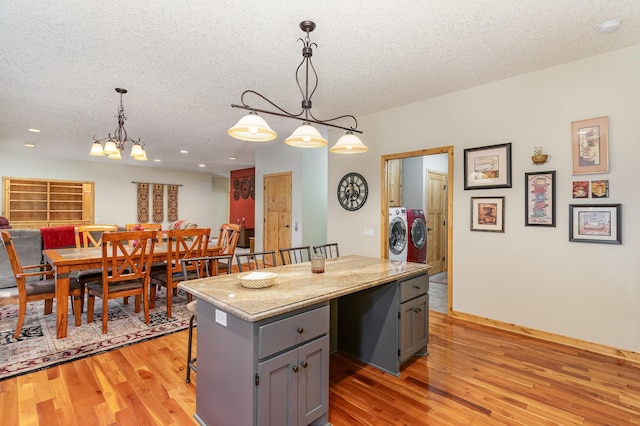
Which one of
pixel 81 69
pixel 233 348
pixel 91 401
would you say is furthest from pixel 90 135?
pixel 233 348

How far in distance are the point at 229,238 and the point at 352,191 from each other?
6.35 ft

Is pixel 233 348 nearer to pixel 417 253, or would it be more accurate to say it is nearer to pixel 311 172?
pixel 417 253

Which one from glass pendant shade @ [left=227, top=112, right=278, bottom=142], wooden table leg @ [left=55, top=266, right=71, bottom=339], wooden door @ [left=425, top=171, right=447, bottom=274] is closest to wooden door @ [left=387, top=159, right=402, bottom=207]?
wooden door @ [left=425, top=171, right=447, bottom=274]

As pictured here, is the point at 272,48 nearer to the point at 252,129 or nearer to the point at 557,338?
the point at 252,129

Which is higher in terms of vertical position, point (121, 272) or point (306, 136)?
point (306, 136)

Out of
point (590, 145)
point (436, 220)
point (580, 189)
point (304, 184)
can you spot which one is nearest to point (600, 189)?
point (580, 189)

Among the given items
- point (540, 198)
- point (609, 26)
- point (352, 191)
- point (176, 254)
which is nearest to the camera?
point (609, 26)

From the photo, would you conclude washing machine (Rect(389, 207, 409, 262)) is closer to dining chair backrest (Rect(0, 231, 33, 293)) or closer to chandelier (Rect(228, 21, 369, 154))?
chandelier (Rect(228, 21, 369, 154))

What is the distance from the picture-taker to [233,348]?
1.58 m

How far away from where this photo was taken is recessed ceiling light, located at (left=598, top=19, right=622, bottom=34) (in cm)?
233

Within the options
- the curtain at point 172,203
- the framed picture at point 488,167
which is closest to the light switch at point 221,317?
the framed picture at point 488,167

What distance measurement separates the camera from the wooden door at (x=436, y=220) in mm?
6062

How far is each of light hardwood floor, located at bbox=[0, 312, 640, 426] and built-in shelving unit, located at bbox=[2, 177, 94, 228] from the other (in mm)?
7965

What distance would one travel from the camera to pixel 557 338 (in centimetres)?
306
